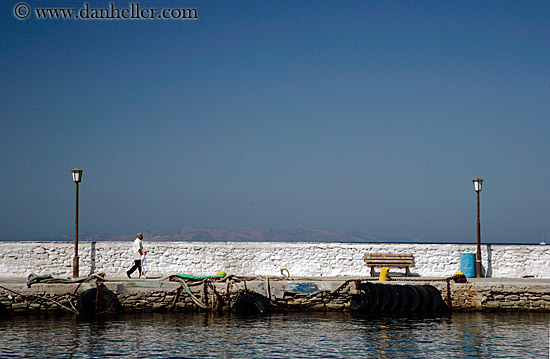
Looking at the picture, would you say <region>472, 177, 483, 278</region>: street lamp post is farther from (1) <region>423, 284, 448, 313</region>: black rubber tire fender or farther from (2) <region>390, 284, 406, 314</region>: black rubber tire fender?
(2) <region>390, 284, 406, 314</region>: black rubber tire fender

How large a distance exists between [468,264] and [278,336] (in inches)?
340

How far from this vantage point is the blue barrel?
22422 millimetres

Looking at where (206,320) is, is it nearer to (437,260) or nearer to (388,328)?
(388,328)

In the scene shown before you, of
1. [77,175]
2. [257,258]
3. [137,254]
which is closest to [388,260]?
[257,258]

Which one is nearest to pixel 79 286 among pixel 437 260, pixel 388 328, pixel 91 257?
pixel 91 257

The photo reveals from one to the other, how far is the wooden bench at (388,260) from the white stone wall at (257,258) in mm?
373

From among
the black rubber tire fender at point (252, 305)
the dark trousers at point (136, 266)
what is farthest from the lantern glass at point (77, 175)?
the black rubber tire fender at point (252, 305)

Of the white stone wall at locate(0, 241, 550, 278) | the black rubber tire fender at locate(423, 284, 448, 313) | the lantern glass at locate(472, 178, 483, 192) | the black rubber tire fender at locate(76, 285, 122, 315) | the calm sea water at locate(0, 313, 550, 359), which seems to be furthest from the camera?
the lantern glass at locate(472, 178, 483, 192)

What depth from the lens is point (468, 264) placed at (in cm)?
2244

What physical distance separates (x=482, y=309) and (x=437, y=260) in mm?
3131

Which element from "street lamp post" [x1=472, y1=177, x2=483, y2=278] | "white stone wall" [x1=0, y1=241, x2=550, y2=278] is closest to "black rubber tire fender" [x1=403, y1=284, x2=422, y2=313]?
"white stone wall" [x1=0, y1=241, x2=550, y2=278]

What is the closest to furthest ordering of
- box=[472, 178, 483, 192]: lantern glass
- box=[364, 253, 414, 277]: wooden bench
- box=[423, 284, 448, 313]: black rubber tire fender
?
box=[423, 284, 448, 313]: black rubber tire fender, box=[364, 253, 414, 277]: wooden bench, box=[472, 178, 483, 192]: lantern glass

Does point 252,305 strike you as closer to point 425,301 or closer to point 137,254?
point 137,254

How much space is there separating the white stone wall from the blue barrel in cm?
27
